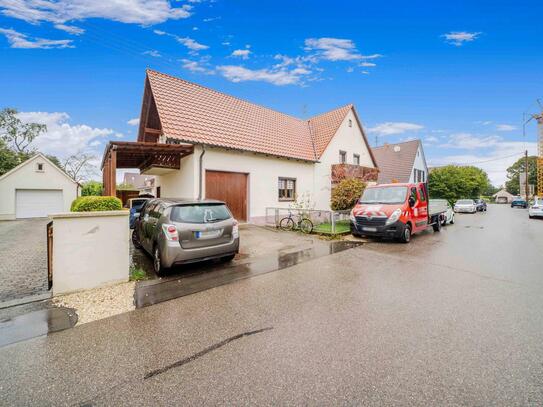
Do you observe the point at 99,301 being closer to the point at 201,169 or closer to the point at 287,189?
the point at 201,169

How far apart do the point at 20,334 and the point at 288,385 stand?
3612 mm

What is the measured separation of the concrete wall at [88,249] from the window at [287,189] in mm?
10434

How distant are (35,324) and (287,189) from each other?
12985 mm

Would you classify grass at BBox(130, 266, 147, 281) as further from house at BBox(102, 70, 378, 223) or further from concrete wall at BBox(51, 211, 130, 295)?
house at BBox(102, 70, 378, 223)

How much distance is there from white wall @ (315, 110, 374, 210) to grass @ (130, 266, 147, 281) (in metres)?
12.7

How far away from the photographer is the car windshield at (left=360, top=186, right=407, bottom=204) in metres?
9.99

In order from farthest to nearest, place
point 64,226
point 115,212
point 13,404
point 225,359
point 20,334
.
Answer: point 115,212, point 64,226, point 20,334, point 225,359, point 13,404

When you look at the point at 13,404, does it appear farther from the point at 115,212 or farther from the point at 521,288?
the point at 521,288

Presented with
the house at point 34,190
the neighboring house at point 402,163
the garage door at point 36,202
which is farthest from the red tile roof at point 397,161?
the garage door at point 36,202

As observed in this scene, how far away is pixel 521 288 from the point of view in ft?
15.8

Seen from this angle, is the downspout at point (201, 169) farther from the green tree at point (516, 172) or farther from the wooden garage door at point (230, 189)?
the green tree at point (516, 172)

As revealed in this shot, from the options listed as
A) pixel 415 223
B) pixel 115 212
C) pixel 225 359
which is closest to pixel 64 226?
pixel 115 212

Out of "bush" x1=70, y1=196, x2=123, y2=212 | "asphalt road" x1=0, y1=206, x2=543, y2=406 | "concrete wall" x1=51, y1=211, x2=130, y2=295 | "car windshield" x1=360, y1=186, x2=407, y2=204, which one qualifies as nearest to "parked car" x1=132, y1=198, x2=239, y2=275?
"concrete wall" x1=51, y1=211, x2=130, y2=295

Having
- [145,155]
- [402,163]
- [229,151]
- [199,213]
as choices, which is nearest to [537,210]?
[402,163]
